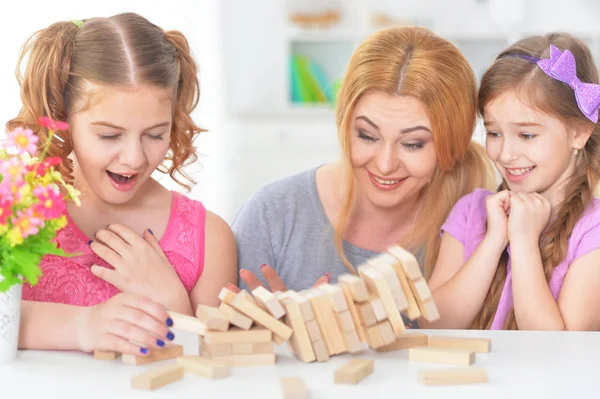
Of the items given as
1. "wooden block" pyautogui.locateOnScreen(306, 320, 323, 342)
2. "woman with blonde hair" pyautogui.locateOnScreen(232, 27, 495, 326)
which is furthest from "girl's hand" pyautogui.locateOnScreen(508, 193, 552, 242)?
"wooden block" pyautogui.locateOnScreen(306, 320, 323, 342)

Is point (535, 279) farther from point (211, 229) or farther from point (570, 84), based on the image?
Answer: point (211, 229)

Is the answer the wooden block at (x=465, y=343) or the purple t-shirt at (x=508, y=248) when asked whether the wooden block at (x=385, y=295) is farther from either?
the purple t-shirt at (x=508, y=248)

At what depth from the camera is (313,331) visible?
3.93 ft

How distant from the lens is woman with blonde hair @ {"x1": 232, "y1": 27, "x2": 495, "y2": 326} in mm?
1816

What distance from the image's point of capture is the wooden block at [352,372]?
3.61 feet

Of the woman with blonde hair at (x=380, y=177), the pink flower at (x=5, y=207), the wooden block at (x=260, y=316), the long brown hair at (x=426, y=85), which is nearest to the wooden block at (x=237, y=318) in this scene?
the wooden block at (x=260, y=316)

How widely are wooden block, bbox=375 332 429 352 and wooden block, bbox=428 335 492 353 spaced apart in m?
0.01

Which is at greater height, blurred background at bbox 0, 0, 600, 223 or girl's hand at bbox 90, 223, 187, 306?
girl's hand at bbox 90, 223, 187, 306

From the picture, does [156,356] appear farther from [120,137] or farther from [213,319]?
[120,137]

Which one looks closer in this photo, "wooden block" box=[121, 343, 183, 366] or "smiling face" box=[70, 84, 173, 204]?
"wooden block" box=[121, 343, 183, 366]

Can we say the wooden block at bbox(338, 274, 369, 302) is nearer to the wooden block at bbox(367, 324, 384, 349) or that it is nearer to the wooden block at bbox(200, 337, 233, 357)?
the wooden block at bbox(367, 324, 384, 349)

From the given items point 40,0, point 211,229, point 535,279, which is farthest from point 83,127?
point 40,0

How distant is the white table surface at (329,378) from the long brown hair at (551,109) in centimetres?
54

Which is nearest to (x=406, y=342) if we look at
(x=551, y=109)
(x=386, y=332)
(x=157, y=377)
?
(x=386, y=332)
